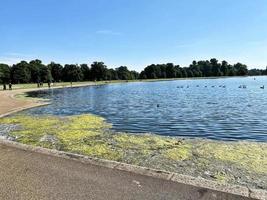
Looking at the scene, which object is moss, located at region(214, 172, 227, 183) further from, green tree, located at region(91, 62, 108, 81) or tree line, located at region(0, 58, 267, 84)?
green tree, located at region(91, 62, 108, 81)

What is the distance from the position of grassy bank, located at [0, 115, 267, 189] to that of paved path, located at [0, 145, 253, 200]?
2.45 meters

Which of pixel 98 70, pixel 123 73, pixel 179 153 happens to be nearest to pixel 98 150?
pixel 179 153

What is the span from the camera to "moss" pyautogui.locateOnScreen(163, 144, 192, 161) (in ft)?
36.5

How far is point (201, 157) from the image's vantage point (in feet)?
37.4

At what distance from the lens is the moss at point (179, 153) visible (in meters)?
11.1

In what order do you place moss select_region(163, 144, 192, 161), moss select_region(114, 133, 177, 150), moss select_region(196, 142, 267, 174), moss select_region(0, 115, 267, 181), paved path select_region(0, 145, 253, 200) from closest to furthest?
1. paved path select_region(0, 145, 253, 200)
2. moss select_region(196, 142, 267, 174)
3. moss select_region(0, 115, 267, 181)
4. moss select_region(163, 144, 192, 161)
5. moss select_region(114, 133, 177, 150)

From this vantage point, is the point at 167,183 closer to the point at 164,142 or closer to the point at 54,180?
the point at 54,180

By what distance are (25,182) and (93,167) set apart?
5.84 feet

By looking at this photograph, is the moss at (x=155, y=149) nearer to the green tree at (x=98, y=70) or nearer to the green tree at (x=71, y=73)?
the green tree at (x=71, y=73)

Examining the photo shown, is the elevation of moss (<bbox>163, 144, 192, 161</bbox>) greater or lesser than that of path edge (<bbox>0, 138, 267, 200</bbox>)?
lesser

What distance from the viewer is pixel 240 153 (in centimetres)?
1222

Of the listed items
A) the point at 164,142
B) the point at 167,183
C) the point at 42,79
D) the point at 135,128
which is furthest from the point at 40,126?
the point at 42,79

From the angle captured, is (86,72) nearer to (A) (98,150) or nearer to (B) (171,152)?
(A) (98,150)

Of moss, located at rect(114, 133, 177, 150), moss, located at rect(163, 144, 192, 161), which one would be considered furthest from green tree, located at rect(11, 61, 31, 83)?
moss, located at rect(163, 144, 192, 161)
